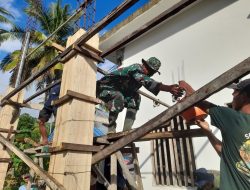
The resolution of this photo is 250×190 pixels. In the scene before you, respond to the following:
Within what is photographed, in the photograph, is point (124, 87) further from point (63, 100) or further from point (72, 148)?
point (72, 148)

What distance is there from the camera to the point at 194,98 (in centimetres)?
178

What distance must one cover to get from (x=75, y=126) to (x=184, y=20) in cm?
685

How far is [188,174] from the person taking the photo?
20.5ft

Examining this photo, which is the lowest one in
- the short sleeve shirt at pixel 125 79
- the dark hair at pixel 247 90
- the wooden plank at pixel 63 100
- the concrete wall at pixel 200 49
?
the wooden plank at pixel 63 100

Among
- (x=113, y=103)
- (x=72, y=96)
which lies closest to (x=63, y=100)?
(x=72, y=96)

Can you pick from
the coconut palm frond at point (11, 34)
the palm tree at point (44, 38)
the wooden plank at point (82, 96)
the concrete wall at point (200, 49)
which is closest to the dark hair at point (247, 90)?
the wooden plank at point (82, 96)

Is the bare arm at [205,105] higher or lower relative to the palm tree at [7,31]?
lower

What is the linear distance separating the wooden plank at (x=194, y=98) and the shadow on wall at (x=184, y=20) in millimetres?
6103

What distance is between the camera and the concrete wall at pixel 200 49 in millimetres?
6082

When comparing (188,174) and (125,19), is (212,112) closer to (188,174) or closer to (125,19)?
(188,174)

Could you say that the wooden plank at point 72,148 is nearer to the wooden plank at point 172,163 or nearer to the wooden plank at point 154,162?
the wooden plank at point 172,163

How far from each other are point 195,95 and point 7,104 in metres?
4.34

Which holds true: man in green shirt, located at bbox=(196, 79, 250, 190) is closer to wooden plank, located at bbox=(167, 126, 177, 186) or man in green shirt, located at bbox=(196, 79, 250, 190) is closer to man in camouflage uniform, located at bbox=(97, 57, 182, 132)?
man in camouflage uniform, located at bbox=(97, 57, 182, 132)

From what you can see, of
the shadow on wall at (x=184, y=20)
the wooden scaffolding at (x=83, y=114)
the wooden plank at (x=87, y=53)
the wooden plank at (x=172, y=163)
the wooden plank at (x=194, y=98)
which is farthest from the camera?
the shadow on wall at (x=184, y=20)
